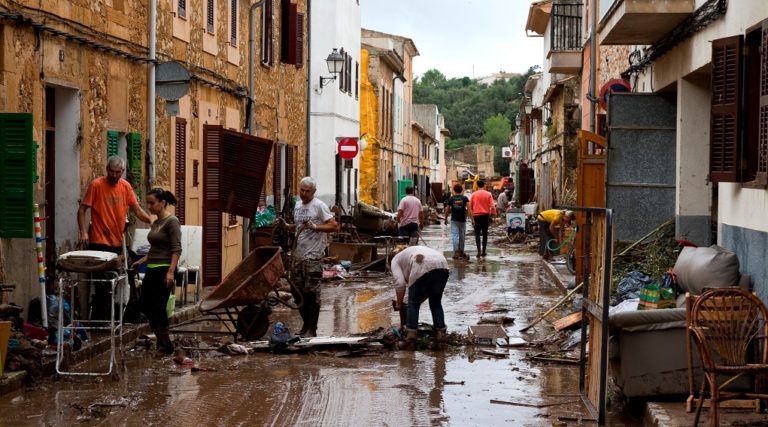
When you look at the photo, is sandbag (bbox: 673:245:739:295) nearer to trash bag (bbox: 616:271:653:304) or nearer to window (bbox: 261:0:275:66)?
trash bag (bbox: 616:271:653:304)

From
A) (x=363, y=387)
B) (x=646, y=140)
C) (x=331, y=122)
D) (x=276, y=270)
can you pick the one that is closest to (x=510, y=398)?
(x=363, y=387)

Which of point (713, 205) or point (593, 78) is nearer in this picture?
point (713, 205)

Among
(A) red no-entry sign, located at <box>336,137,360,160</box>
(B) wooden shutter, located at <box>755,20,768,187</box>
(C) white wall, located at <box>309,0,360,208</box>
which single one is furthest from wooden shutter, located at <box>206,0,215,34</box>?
(C) white wall, located at <box>309,0,360,208</box>

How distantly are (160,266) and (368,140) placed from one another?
33416 mm

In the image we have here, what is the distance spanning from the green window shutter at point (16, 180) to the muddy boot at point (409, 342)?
4043mm

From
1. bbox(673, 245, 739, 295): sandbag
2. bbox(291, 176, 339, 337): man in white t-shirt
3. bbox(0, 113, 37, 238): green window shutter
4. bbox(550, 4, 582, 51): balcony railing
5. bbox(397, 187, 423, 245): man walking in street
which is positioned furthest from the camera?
bbox(550, 4, 582, 51): balcony railing

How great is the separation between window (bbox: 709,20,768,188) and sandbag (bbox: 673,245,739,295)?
0.65m

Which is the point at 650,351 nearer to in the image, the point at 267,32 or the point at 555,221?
the point at 555,221

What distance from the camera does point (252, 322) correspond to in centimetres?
1290

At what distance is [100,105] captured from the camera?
14297 mm

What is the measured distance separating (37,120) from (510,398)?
5.83 metres

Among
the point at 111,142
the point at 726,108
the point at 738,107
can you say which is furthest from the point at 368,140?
the point at 738,107

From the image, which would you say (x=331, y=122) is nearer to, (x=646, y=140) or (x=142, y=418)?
(x=646, y=140)

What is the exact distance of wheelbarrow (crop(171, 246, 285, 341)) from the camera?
40.3 feet
